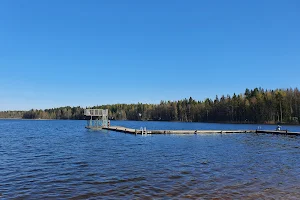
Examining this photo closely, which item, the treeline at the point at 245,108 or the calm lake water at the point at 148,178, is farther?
the treeline at the point at 245,108

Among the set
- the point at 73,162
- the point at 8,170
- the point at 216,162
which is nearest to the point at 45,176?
the point at 8,170

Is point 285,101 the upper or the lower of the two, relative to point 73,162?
upper

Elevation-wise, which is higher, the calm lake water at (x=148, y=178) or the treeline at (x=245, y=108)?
the treeline at (x=245, y=108)

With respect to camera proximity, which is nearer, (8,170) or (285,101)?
(8,170)

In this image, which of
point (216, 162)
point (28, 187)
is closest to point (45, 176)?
point (28, 187)

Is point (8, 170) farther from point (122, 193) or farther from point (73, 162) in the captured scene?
point (122, 193)

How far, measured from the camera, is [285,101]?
9950 cm

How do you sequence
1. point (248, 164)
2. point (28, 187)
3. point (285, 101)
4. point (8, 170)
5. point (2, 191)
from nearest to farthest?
point (2, 191)
point (28, 187)
point (8, 170)
point (248, 164)
point (285, 101)

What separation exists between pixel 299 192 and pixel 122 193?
870 centimetres

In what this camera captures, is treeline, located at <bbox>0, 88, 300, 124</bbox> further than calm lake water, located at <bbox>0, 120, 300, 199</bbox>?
Yes

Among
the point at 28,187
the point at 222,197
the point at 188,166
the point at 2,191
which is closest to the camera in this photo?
the point at 222,197

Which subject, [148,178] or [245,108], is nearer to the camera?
[148,178]

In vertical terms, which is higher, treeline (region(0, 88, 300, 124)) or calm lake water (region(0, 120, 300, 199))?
treeline (region(0, 88, 300, 124))

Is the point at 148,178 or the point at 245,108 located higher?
the point at 245,108
